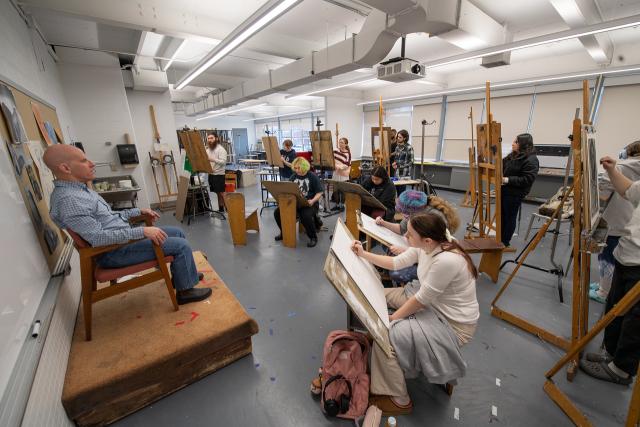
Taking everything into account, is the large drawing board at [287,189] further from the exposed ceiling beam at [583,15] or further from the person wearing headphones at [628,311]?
the exposed ceiling beam at [583,15]

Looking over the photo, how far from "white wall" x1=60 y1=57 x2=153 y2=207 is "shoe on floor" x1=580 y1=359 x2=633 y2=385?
700 centimetres

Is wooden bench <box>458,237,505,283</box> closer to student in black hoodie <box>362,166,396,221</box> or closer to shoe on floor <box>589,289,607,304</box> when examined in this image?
shoe on floor <box>589,289,607,304</box>

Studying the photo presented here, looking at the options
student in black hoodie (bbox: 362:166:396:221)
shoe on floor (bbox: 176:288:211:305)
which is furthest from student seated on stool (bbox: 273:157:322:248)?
shoe on floor (bbox: 176:288:211:305)

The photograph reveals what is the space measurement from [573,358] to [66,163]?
10.6ft

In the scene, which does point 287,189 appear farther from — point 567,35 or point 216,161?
point 567,35

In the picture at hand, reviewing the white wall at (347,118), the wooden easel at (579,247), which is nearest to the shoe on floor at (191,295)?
the wooden easel at (579,247)

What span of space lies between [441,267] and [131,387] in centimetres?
186

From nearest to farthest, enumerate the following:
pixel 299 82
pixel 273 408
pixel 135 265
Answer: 1. pixel 273 408
2. pixel 135 265
3. pixel 299 82

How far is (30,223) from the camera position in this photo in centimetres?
146

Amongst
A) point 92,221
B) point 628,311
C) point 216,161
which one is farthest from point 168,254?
point 216,161

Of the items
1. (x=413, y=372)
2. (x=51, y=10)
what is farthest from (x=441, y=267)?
(x=51, y=10)

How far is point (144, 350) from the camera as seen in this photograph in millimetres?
1637

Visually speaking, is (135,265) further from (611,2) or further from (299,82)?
(611,2)

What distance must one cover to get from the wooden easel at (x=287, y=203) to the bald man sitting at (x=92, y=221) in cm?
181
